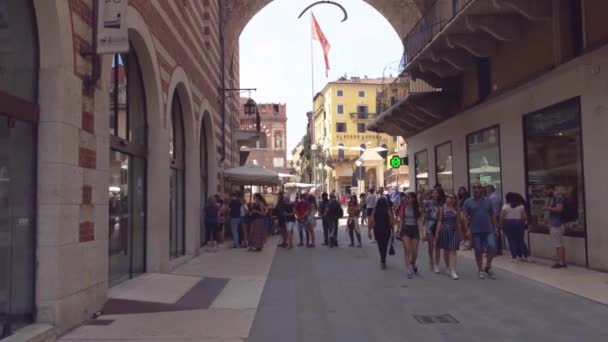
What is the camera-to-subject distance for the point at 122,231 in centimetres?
992

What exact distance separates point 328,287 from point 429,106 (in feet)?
36.3

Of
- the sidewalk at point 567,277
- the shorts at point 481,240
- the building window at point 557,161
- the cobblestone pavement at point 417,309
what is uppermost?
the building window at point 557,161

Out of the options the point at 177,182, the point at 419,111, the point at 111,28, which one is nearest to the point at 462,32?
the point at 419,111

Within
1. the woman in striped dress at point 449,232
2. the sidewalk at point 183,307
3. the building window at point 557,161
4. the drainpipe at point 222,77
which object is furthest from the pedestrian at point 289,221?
the woman in striped dress at point 449,232

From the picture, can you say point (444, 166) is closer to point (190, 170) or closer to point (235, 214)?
point (235, 214)

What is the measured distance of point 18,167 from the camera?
21.0 feet

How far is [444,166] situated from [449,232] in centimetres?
999

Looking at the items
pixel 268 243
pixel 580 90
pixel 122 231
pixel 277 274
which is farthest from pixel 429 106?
pixel 122 231

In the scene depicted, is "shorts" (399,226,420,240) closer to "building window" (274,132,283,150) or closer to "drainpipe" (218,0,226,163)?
"drainpipe" (218,0,226,163)

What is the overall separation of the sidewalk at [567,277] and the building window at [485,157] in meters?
3.24

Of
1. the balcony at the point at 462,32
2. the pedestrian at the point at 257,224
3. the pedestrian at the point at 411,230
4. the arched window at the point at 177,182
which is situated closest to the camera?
the pedestrian at the point at 411,230

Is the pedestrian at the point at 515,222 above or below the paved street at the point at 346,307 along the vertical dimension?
above

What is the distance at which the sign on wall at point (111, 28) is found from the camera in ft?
23.7

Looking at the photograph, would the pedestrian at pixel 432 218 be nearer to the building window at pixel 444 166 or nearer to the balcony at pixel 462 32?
the balcony at pixel 462 32
